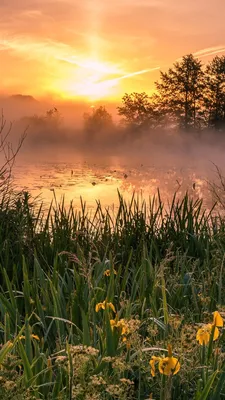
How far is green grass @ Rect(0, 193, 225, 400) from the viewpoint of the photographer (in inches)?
73.7

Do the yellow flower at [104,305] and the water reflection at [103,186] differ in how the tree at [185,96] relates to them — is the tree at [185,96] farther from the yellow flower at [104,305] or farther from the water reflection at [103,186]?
the yellow flower at [104,305]

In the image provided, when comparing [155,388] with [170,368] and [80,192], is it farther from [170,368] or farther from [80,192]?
[80,192]

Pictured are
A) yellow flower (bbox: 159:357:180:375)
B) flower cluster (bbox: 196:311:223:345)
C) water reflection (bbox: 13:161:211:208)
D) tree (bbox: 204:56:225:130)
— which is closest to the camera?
yellow flower (bbox: 159:357:180:375)

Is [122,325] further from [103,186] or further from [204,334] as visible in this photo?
[103,186]

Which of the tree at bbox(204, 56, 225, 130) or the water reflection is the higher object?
the tree at bbox(204, 56, 225, 130)

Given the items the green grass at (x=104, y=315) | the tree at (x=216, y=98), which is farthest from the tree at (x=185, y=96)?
the green grass at (x=104, y=315)

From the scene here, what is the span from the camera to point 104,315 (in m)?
2.23

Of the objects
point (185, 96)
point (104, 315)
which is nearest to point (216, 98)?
point (185, 96)

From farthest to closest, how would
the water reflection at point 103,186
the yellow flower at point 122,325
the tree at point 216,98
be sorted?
the tree at point 216,98 → the water reflection at point 103,186 → the yellow flower at point 122,325

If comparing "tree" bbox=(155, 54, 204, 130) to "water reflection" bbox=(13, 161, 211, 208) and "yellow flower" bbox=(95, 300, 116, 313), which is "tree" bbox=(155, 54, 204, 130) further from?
"yellow flower" bbox=(95, 300, 116, 313)

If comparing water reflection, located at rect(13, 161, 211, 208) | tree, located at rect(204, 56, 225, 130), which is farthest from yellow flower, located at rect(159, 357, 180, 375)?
tree, located at rect(204, 56, 225, 130)

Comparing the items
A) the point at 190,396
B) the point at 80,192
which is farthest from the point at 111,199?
the point at 190,396

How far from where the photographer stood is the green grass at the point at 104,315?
1872 millimetres

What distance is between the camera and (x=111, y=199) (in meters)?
10.4
